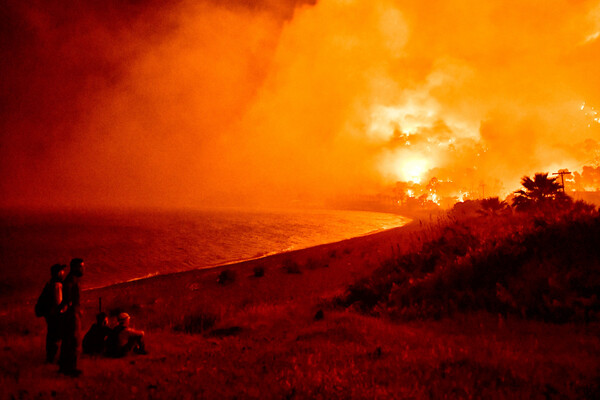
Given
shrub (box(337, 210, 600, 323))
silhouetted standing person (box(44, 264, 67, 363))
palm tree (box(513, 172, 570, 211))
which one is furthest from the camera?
palm tree (box(513, 172, 570, 211))

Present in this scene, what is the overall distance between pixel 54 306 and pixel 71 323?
51cm

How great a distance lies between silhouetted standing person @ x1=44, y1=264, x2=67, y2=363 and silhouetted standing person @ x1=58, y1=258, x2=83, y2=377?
179mm

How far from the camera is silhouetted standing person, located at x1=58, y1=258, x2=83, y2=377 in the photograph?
21.0ft

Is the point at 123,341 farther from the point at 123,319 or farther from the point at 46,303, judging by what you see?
the point at 46,303

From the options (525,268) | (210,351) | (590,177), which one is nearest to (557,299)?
(525,268)

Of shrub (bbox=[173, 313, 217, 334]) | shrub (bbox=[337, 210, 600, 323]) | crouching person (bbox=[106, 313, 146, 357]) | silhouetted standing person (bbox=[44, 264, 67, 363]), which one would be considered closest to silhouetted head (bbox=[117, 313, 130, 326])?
crouching person (bbox=[106, 313, 146, 357])

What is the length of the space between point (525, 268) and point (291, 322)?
7.48 m

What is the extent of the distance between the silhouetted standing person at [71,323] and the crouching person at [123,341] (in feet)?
3.63

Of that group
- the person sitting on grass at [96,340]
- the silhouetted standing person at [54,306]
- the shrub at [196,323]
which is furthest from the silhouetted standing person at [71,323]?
the shrub at [196,323]

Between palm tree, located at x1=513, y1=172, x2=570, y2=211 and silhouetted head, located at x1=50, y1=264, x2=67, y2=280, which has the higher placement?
palm tree, located at x1=513, y1=172, x2=570, y2=211

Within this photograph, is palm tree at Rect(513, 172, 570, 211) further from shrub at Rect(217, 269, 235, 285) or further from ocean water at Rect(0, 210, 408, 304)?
ocean water at Rect(0, 210, 408, 304)

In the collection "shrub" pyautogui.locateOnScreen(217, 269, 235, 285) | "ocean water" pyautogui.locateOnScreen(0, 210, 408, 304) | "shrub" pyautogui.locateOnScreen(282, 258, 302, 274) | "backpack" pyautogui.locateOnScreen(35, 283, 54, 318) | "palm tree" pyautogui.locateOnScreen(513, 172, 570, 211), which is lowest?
"ocean water" pyautogui.locateOnScreen(0, 210, 408, 304)

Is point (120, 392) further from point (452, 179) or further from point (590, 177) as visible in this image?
point (452, 179)

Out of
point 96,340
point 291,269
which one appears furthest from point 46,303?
point 291,269
